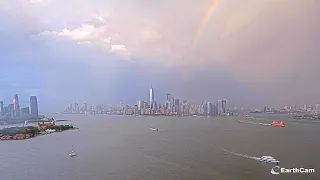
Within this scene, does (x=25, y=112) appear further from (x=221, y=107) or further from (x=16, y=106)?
(x=221, y=107)

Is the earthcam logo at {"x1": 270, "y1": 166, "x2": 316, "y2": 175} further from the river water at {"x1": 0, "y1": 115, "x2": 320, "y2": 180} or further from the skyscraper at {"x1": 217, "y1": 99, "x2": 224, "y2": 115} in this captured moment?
the skyscraper at {"x1": 217, "y1": 99, "x2": 224, "y2": 115}

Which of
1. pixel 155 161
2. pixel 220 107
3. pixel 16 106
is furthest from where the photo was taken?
pixel 220 107

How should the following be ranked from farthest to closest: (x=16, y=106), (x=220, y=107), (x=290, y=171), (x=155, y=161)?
(x=220, y=107)
(x=16, y=106)
(x=155, y=161)
(x=290, y=171)

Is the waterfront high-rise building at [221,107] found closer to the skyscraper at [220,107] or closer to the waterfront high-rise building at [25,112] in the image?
the skyscraper at [220,107]

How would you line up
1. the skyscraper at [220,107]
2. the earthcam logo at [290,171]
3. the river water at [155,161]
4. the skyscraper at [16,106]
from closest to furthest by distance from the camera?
1. the earthcam logo at [290,171]
2. the river water at [155,161]
3. the skyscraper at [16,106]
4. the skyscraper at [220,107]

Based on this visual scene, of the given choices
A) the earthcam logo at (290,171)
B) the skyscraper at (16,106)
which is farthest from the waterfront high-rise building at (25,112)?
the earthcam logo at (290,171)

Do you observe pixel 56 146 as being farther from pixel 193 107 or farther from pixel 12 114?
pixel 193 107

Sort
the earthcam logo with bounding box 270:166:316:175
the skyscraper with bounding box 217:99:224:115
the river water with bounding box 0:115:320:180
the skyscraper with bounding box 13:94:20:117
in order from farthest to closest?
the skyscraper with bounding box 217:99:224:115 → the skyscraper with bounding box 13:94:20:117 → the river water with bounding box 0:115:320:180 → the earthcam logo with bounding box 270:166:316:175

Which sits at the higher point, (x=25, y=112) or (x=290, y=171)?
(x=25, y=112)

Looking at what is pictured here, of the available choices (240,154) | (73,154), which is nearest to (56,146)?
(73,154)

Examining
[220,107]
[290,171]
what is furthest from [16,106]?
[290,171]

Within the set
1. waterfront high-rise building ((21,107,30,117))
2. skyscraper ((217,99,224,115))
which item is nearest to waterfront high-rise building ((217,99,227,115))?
skyscraper ((217,99,224,115))
